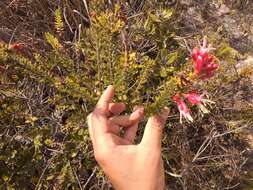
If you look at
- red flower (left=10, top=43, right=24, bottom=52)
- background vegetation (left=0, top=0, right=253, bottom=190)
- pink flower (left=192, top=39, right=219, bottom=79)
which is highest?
pink flower (left=192, top=39, right=219, bottom=79)

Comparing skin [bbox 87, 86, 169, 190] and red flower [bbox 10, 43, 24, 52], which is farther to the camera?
red flower [bbox 10, 43, 24, 52]

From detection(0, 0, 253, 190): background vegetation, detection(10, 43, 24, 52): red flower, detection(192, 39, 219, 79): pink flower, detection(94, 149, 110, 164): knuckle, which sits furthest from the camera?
detection(0, 0, 253, 190): background vegetation

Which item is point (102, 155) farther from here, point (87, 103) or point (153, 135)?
point (87, 103)

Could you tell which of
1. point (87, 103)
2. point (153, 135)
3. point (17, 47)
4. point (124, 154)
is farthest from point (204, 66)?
point (17, 47)

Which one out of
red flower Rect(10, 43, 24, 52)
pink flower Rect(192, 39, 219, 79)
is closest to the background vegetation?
red flower Rect(10, 43, 24, 52)

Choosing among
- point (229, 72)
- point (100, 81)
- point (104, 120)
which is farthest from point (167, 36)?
point (104, 120)

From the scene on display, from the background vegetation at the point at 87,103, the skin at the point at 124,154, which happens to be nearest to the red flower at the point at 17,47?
the background vegetation at the point at 87,103

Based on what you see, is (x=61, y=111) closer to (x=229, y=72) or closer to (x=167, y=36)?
(x=167, y=36)

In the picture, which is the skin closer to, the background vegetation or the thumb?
the thumb

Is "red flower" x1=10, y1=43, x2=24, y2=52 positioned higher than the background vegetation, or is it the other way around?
"red flower" x1=10, y1=43, x2=24, y2=52

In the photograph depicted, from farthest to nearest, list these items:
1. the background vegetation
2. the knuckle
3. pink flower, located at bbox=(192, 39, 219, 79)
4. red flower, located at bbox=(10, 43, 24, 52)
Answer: the background vegetation, red flower, located at bbox=(10, 43, 24, 52), pink flower, located at bbox=(192, 39, 219, 79), the knuckle
